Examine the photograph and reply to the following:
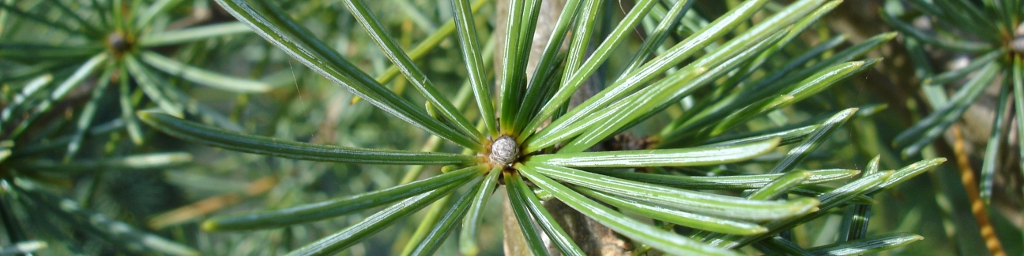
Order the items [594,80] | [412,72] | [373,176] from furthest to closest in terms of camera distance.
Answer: [373,176]
[594,80]
[412,72]

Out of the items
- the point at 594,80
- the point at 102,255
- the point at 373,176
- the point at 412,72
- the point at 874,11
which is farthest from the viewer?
the point at 373,176

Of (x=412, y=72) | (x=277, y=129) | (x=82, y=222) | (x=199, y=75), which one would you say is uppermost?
(x=277, y=129)

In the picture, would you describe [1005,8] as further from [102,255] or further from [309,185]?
[102,255]

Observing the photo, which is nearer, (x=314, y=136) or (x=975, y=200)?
(x=975, y=200)

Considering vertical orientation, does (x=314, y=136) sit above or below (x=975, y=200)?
above

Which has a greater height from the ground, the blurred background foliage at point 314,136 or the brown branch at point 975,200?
the blurred background foliage at point 314,136

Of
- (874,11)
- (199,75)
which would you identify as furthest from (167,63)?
(874,11)

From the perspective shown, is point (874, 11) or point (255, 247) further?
point (255, 247)

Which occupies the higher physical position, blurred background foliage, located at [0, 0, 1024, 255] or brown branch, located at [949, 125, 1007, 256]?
blurred background foliage, located at [0, 0, 1024, 255]
